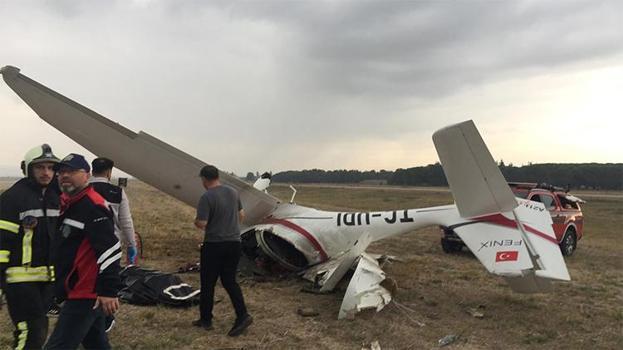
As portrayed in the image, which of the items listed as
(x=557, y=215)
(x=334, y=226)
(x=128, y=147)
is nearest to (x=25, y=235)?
(x=128, y=147)

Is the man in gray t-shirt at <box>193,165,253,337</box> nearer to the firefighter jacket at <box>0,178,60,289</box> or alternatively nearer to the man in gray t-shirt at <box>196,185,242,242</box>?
the man in gray t-shirt at <box>196,185,242,242</box>

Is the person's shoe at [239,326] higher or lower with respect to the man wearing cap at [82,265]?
lower

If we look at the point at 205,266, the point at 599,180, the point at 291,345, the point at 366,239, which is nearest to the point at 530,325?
the point at 366,239

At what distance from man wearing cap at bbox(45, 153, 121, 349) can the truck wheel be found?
12985mm

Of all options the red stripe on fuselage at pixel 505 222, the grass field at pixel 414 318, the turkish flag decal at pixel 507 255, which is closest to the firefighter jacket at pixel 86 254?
the grass field at pixel 414 318

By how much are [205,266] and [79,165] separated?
7.97ft

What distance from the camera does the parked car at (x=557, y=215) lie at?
41.5ft

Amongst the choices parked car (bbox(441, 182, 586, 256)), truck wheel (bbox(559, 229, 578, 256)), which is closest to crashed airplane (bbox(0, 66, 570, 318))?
parked car (bbox(441, 182, 586, 256))

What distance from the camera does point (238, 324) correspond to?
201 inches

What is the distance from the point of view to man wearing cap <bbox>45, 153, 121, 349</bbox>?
9.68ft

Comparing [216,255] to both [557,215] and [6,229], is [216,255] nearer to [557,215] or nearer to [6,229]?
[6,229]

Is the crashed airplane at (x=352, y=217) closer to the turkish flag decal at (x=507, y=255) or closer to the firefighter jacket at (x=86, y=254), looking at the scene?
the turkish flag decal at (x=507, y=255)

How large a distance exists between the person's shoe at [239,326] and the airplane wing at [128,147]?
117 inches

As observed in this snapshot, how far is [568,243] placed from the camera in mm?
13023
